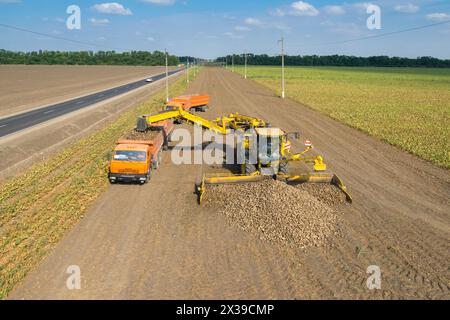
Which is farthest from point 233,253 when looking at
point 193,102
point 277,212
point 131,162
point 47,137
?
point 193,102

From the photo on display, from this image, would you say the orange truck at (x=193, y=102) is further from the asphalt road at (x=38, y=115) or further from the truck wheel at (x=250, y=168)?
the truck wheel at (x=250, y=168)

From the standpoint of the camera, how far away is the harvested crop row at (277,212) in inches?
512

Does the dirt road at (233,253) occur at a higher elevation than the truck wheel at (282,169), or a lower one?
lower

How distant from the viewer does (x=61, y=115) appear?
129ft

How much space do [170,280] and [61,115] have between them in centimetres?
3360

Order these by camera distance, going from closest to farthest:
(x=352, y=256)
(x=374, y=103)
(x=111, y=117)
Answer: (x=352, y=256) → (x=111, y=117) → (x=374, y=103)

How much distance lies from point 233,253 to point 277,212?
2.80 meters

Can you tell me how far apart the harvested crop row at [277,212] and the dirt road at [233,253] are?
18.2 inches

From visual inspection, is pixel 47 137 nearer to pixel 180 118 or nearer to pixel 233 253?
pixel 180 118

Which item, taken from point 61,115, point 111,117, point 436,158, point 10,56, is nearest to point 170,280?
point 436,158

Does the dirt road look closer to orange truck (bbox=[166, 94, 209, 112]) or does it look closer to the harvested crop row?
the harvested crop row

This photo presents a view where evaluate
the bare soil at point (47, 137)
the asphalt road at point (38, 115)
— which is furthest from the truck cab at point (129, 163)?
the asphalt road at point (38, 115)

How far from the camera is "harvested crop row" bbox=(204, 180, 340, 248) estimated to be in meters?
13.0
